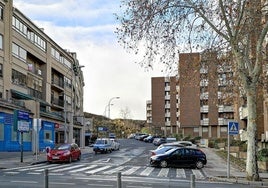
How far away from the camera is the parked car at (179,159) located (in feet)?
104

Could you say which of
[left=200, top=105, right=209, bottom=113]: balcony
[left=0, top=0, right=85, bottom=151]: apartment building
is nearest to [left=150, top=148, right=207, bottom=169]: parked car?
[left=0, top=0, right=85, bottom=151]: apartment building

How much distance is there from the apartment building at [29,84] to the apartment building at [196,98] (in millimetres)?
14290

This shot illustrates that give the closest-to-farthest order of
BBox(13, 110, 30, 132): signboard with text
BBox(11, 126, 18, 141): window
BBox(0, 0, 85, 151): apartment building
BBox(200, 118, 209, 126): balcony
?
BBox(13, 110, 30, 132): signboard with text, BBox(0, 0, 85, 151): apartment building, BBox(11, 126, 18, 141): window, BBox(200, 118, 209, 126): balcony

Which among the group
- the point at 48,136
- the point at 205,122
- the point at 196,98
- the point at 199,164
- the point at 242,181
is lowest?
the point at 199,164

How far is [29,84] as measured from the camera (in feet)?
178

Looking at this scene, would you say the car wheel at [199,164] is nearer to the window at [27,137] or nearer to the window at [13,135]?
the window at [13,135]

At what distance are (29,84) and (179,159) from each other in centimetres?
2794

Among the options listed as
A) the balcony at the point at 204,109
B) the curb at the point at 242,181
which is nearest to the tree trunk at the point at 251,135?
the curb at the point at 242,181

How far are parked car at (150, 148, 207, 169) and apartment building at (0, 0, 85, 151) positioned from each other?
10699mm

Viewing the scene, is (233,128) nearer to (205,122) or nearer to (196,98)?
(196,98)

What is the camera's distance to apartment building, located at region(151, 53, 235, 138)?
25708 mm

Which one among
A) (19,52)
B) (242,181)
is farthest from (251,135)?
Result: (19,52)

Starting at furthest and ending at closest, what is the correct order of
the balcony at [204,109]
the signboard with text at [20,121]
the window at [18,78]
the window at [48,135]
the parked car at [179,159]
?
the balcony at [204,109], the window at [48,135], the window at [18,78], the signboard with text at [20,121], the parked car at [179,159]

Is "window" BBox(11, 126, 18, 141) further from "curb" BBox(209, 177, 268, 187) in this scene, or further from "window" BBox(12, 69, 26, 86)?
"curb" BBox(209, 177, 268, 187)
